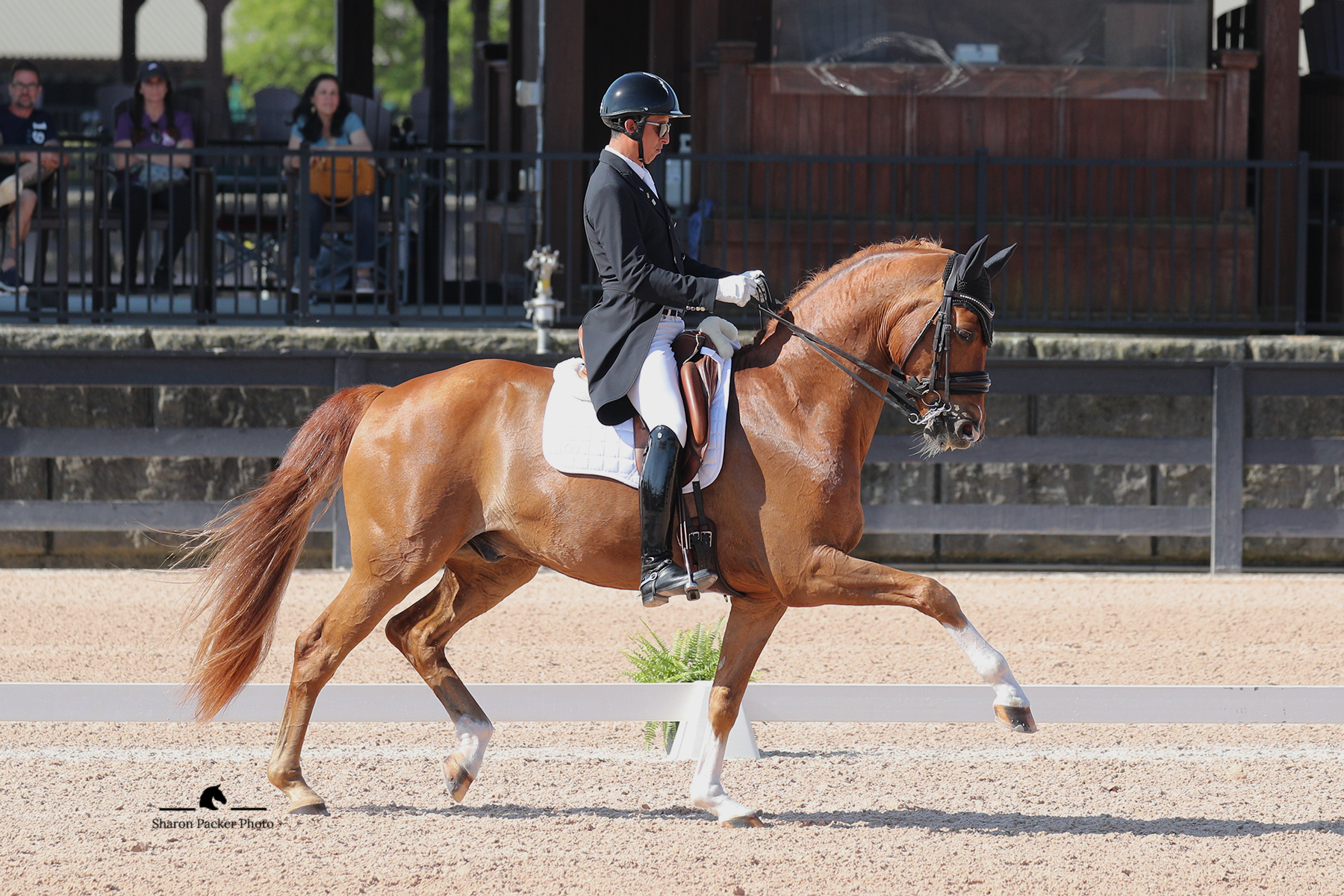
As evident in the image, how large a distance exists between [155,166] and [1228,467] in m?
7.57

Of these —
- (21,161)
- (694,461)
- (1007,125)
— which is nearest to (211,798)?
(694,461)

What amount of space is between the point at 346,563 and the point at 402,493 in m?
4.97

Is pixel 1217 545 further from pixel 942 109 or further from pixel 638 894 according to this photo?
pixel 638 894

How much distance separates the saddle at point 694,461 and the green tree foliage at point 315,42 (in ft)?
78.5

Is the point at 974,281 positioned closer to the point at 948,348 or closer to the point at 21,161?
the point at 948,348

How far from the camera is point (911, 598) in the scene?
4629 millimetres

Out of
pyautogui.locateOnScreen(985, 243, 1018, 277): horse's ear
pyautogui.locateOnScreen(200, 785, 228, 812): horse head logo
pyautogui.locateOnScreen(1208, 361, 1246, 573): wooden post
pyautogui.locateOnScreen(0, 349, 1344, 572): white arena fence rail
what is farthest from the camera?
pyautogui.locateOnScreen(1208, 361, 1246, 573): wooden post

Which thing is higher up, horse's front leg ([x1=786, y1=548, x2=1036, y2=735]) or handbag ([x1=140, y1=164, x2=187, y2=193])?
handbag ([x1=140, y1=164, x2=187, y2=193])

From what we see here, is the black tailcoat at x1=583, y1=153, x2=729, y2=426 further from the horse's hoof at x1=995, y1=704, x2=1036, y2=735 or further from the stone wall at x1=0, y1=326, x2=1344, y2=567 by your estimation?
the stone wall at x1=0, y1=326, x2=1344, y2=567

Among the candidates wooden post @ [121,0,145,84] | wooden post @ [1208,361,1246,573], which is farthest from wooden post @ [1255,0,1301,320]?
wooden post @ [121,0,145,84]

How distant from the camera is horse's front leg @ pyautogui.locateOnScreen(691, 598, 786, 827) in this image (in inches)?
193

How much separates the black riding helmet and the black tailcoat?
A: 141 mm

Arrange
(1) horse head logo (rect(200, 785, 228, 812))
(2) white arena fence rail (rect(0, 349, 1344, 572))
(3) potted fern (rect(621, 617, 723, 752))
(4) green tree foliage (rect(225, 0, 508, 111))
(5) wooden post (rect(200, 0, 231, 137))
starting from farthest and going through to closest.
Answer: (4) green tree foliage (rect(225, 0, 508, 111)), (5) wooden post (rect(200, 0, 231, 137)), (2) white arena fence rail (rect(0, 349, 1344, 572)), (3) potted fern (rect(621, 617, 723, 752)), (1) horse head logo (rect(200, 785, 228, 812))

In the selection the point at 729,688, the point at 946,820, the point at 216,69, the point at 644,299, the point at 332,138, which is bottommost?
the point at 946,820
